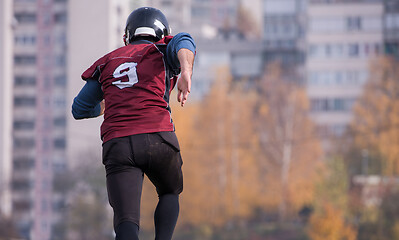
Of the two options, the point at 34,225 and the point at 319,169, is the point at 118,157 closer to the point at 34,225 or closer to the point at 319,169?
the point at 319,169

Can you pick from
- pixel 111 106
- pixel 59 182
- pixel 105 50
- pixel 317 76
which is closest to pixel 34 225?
pixel 59 182

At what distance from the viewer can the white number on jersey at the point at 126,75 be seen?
4031mm

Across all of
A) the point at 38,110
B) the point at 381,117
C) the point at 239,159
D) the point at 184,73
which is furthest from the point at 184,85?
the point at 38,110

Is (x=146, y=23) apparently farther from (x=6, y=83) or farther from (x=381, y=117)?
(x=6, y=83)

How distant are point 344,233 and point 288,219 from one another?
13.1m

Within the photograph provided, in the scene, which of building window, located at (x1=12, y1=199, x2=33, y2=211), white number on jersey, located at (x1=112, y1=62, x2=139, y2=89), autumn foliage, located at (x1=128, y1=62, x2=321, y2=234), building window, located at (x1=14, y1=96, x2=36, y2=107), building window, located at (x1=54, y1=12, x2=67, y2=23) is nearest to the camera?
white number on jersey, located at (x1=112, y1=62, x2=139, y2=89)

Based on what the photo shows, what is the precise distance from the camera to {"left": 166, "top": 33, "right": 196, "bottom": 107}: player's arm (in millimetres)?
3773

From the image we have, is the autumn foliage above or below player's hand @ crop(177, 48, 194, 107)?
below

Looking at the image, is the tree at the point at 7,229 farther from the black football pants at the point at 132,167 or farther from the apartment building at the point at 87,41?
Answer: the black football pants at the point at 132,167

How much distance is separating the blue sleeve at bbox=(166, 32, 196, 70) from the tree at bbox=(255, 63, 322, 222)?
5318 centimetres

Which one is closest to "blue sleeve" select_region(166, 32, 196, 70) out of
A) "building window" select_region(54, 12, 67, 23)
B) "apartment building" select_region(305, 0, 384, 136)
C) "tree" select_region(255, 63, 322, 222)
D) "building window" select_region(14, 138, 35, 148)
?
"tree" select_region(255, 63, 322, 222)

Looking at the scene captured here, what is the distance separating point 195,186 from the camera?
5772 centimetres

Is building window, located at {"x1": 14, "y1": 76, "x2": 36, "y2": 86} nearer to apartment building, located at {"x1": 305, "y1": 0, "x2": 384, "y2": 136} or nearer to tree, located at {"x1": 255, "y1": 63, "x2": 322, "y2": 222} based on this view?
apartment building, located at {"x1": 305, "y1": 0, "x2": 384, "y2": 136}

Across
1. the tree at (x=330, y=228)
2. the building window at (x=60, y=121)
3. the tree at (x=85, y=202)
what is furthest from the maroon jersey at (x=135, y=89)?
the building window at (x=60, y=121)
